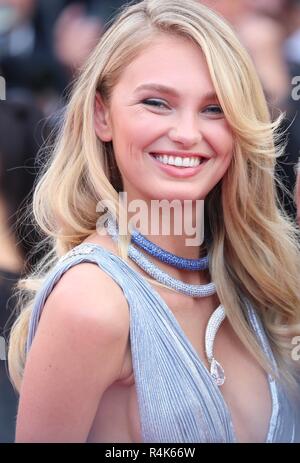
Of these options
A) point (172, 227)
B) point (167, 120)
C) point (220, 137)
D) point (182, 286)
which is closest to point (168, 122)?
point (167, 120)

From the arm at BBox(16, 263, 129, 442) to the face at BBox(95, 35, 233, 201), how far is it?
0.23m

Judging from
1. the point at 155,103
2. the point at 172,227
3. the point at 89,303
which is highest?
the point at 155,103

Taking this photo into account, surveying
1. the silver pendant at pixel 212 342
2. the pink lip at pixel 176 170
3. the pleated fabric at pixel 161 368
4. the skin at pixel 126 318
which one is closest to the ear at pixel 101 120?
the skin at pixel 126 318

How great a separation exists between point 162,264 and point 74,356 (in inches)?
Result: 11.3

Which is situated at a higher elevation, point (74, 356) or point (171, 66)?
point (171, 66)

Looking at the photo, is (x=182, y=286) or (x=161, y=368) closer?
(x=161, y=368)

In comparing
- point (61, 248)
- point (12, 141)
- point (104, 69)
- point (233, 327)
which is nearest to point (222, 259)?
point (233, 327)

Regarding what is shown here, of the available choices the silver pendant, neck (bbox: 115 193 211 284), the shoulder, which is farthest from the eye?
the silver pendant

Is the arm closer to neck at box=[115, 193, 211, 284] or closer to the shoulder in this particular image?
the shoulder

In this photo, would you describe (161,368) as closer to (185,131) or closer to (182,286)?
(182,286)

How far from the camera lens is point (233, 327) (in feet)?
4.79

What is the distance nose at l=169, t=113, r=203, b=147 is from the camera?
1.32 metres

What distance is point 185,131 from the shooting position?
1316 millimetres

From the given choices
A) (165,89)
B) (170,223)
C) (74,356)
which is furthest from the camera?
(170,223)
